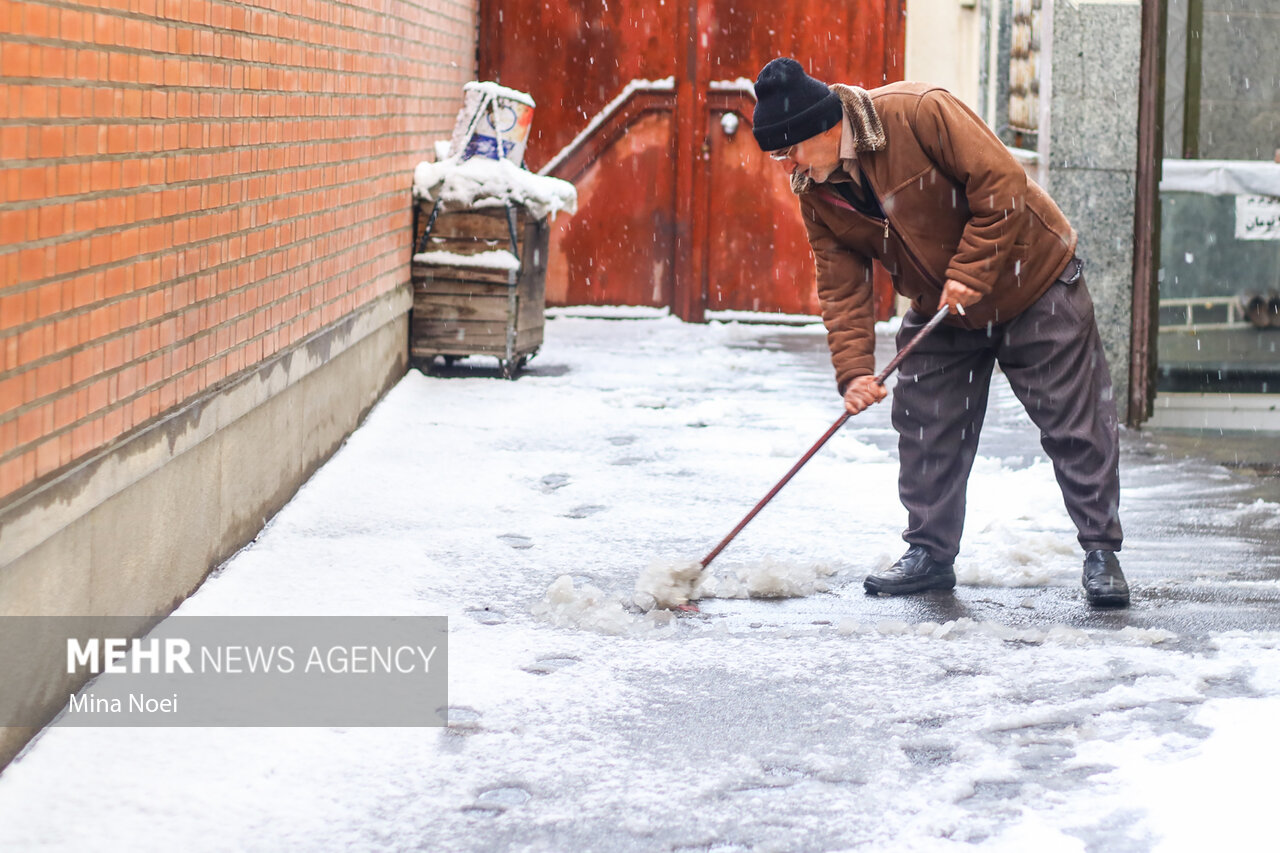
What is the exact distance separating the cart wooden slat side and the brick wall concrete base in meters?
2.26

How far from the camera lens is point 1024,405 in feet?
16.6

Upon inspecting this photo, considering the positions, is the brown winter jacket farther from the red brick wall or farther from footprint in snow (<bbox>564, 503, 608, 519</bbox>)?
the red brick wall

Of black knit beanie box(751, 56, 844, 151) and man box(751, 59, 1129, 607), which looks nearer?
black knit beanie box(751, 56, 844, 151)

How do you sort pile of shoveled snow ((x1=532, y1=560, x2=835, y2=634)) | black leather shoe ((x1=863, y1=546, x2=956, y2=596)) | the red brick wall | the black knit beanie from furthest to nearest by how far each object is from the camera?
black leather shoe ((x1=863, y1=546, x2=956, y2=596))
pile of shoveled snow ((x1=532, y1=560, x2=835, y2=634))
the black knit beanie
the red brick wall

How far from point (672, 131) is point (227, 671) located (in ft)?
28.8

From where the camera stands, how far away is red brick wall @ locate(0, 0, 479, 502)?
3461 mm

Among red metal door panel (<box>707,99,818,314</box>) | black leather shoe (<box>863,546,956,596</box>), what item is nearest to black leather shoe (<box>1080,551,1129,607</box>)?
black leather shoe (<box>863,546,956,596</box>)

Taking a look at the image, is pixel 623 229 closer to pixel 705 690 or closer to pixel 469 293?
pixel 469 293

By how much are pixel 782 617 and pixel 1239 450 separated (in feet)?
12.5

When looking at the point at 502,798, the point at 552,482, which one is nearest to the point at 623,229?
the point at 552,482

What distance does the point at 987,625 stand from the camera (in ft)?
15.3

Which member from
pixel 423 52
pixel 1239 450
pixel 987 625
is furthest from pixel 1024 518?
pixel 423 52

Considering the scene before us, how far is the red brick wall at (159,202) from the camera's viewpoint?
346 cm

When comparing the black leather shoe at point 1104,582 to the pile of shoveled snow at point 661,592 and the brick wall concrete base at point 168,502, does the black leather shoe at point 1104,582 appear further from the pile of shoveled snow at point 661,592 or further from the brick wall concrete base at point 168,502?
the brick wall concrete base at point 168,502
